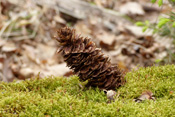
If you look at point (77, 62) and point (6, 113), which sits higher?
point (77, 62)

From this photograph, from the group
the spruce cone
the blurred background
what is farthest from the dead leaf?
the spruce cone

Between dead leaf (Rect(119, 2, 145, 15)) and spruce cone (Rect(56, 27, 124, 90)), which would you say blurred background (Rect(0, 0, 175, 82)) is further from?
spruce cone (Rect(56, 27, 124, 90))

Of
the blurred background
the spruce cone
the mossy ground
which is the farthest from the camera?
the blurred background

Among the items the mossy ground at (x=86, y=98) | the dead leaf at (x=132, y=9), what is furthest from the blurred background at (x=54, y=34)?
the mossy ground at (x=86, y=98)

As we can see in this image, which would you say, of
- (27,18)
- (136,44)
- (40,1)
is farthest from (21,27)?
(136,44)

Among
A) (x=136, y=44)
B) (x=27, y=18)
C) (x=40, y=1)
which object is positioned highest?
(x=40, y=1)

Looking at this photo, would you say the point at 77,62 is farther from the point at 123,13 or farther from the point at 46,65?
the point at 123,13

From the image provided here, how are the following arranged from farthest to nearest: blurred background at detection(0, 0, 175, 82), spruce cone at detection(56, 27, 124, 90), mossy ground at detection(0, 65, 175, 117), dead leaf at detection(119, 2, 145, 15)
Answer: dead leaf at detection(119, 2, 145, 15) → blurred background at detection(0, 0, 175, 82) → spruce cone at detection(56, 27, 124, 90) → mossy ground at detection(0, 65, 175, 117)
